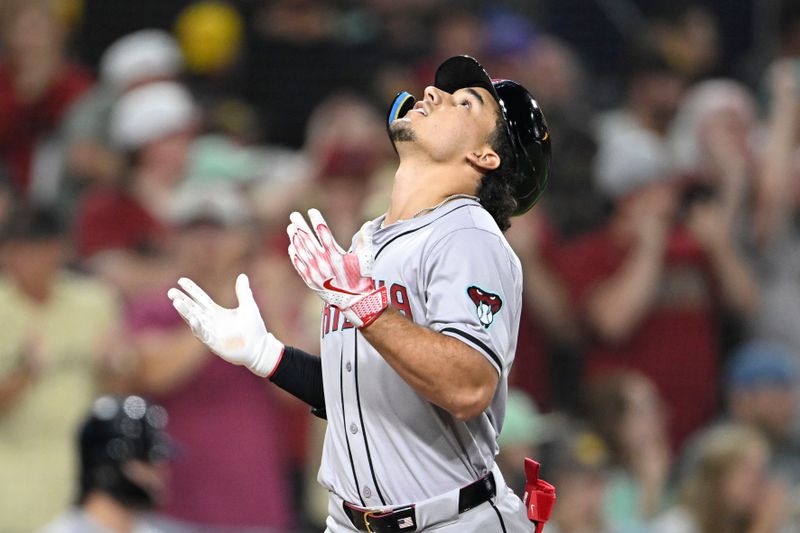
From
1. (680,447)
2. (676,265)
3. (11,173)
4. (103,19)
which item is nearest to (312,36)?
(103,19)

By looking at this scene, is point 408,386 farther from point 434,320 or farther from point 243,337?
point 243,337

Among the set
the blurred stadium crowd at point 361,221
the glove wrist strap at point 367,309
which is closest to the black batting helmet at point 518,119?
the glove wrist strap at point 367,309

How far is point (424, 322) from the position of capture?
3.12 metres

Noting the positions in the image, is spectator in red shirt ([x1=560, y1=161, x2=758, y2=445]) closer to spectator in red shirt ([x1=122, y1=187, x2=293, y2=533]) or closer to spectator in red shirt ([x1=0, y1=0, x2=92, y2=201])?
spectator in red shirt ([x1=122, y1=187, x2=293, y2=533])

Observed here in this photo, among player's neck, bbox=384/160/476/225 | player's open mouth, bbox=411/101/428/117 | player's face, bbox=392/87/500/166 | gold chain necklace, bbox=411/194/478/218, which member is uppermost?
player's open mouth, bbox=411/101/428/117

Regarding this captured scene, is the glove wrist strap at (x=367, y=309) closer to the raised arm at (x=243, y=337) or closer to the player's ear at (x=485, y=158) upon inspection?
the raised arm at (x=243, y=337)

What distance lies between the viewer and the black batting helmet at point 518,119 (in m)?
3.28

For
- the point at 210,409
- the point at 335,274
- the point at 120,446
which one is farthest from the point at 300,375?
the point at 210,409

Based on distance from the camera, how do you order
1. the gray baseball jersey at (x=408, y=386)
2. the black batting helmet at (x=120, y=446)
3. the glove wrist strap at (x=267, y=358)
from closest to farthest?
the gray baseball jersey at (x=408, y=386)
the glove wrist strap at (x=267, y=358)
the black batting helmet at (x=120, y=446)

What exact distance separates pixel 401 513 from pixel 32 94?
5.50m

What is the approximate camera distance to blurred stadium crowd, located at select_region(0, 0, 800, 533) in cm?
639

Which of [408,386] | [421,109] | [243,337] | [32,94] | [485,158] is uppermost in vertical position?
[32,94]

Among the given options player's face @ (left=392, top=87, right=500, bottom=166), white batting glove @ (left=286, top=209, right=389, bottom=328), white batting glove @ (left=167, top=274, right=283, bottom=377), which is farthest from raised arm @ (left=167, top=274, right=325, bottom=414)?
player's face @ (left=392, top=87, right=500, bottom=166)

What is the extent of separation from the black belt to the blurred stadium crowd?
2564 mm
